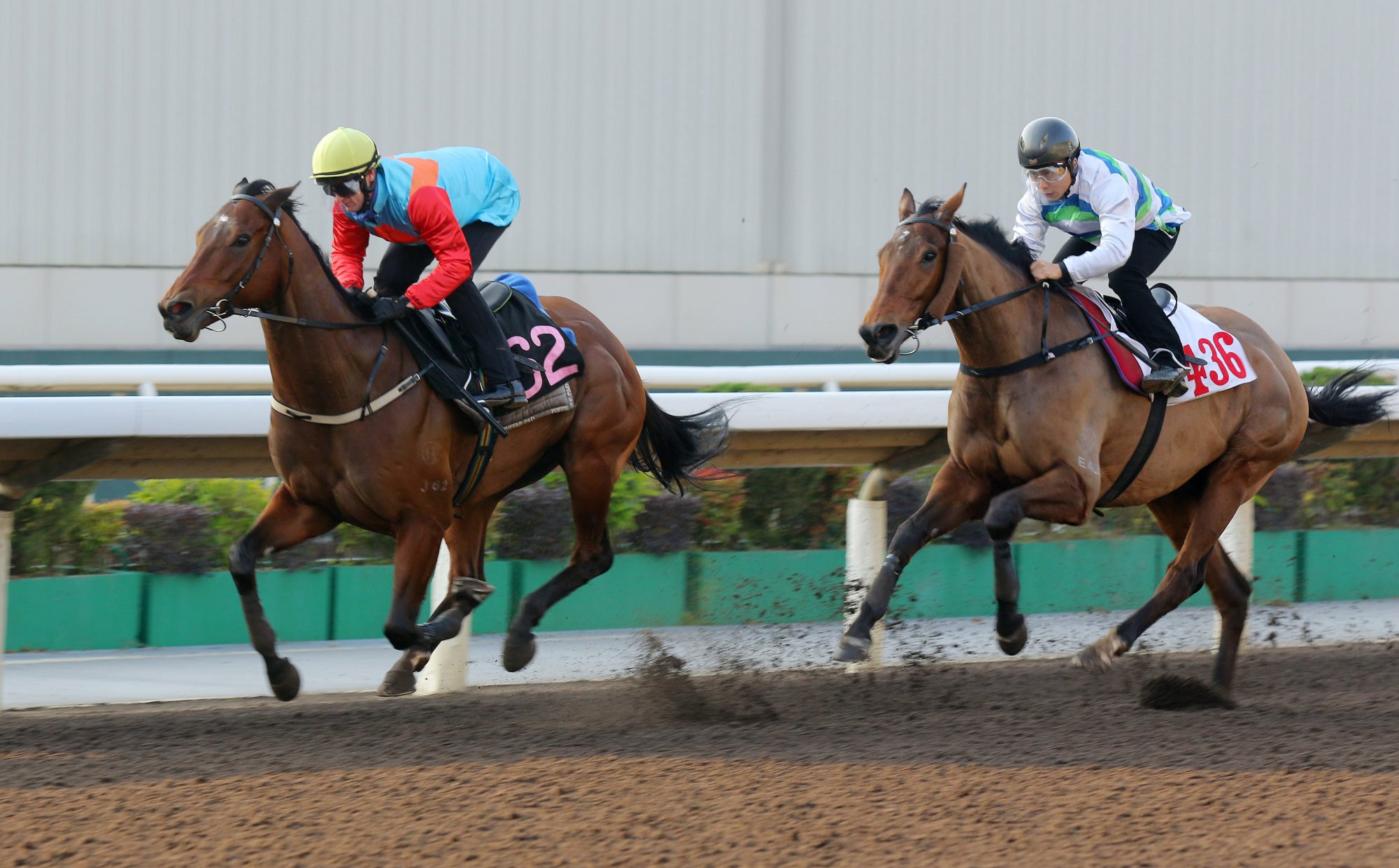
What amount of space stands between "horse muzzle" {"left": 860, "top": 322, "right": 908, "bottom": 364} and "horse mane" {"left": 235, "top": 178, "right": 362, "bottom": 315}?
1539mm

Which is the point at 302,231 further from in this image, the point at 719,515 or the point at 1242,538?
the point at 1242,538

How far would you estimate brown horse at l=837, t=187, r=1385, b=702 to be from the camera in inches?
181

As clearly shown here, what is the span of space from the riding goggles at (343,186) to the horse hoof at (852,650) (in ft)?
6.52

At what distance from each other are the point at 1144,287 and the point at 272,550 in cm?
302

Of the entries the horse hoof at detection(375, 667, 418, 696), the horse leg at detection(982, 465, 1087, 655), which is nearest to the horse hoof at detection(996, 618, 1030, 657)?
the horse leg at detection(982, 465, 1087, 655)

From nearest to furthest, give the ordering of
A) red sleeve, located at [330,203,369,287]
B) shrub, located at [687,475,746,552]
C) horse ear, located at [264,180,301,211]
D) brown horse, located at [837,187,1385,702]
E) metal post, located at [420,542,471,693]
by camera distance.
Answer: horse ear, located at [264,180,301,211], brown horse, located at [837,187,1385,702], red sleeve, located at [330,203,369,287], metal post, located at [420,542,471,693], shrub, located at [687,475,746,552]

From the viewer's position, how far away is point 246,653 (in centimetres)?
602

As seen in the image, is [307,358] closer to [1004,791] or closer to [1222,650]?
[1004,791]

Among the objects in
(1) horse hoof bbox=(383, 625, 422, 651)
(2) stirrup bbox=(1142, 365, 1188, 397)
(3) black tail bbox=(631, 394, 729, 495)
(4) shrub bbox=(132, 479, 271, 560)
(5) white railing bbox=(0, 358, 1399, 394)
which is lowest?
(1) horse hoof bbox=(383, 625, 422, 651)

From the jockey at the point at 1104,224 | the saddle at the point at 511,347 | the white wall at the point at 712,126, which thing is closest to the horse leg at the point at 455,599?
the saddle at the point at 511,347

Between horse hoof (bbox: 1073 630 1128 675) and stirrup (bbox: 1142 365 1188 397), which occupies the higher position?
stirrup (bbox: 1142 365 1188 397)

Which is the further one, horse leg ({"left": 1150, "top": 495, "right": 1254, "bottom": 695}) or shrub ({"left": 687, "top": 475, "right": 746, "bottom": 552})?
shrub ({"left": 687, "top": 475, "right": 746, "bottom": 552})

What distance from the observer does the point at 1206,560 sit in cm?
536

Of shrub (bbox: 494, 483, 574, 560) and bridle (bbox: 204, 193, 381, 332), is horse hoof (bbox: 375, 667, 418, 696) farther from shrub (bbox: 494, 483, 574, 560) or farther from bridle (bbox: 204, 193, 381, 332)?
shrub (bbox: 494, 483, 574, 560)
